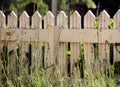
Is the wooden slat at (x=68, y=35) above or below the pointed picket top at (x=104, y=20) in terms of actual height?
below

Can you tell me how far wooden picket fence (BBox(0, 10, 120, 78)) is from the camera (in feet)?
16.4

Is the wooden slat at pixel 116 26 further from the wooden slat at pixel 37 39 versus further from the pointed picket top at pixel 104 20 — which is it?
the wooden slat at pixel 37 39

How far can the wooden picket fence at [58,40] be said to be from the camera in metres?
4.99

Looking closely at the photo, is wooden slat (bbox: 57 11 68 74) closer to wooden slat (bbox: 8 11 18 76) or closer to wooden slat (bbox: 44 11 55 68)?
wooden slat (bbox: 44 11 55 68)

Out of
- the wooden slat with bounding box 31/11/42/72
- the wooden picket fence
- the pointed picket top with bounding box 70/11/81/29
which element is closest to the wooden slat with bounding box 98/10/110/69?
the wooden picket fence

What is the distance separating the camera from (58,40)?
5.22 m

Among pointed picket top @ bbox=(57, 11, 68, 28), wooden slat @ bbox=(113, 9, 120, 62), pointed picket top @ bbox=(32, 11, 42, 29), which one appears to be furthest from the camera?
pointed picket top @ bbox=(32, 11, 42, 29)

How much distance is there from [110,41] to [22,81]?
46.2 inches

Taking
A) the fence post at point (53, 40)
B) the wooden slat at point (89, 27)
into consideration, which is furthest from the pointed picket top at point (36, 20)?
the wooden slat at point (89, 27)

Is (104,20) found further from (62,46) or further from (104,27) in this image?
(62,46)

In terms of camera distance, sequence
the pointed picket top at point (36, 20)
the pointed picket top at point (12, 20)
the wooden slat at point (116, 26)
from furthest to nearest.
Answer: the pointed picket top at point (12, 20)
the pointed picket top at point (36, 20)
the wooden slat at point (116, 26)

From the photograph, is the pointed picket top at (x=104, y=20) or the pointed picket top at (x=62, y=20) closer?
the pointed picket top at (x=104, y=20)

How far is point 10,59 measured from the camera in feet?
18.4

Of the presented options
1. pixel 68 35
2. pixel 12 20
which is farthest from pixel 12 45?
pixel 68 35
